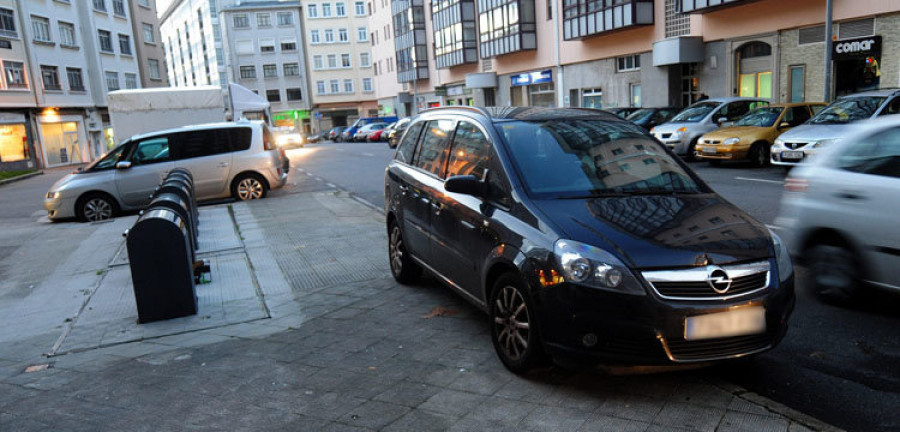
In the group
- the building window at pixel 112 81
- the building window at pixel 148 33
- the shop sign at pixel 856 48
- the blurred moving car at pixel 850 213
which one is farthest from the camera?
the building window at pixel 148 33

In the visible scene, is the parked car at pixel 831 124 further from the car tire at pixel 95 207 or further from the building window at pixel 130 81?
the building window at pixel 130 81

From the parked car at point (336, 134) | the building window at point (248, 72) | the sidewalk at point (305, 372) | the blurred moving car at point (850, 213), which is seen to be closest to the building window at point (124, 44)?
the parked car at point (336, 134)

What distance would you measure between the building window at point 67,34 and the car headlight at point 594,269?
48.3m

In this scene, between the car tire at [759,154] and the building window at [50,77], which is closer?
the car tire at [759,154]

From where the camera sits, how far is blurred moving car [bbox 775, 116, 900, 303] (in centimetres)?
473

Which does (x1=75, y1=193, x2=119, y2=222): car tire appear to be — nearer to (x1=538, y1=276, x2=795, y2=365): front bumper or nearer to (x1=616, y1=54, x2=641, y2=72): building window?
(x1=538, y1=276, x2=795, y2=365): front bumper

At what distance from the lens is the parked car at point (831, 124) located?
12961 mm

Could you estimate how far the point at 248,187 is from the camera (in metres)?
14.5

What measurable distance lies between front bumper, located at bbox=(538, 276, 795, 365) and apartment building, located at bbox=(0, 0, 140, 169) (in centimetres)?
3861

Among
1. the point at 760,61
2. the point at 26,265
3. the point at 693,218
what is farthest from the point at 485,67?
the point at 693,218

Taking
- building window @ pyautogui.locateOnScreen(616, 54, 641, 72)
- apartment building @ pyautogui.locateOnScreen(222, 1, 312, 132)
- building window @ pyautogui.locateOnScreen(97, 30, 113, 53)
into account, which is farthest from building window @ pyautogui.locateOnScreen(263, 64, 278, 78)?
building window @ pyautogui.locateOnScreen(616, 54, 641, 72)

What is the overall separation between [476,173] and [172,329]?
294cm

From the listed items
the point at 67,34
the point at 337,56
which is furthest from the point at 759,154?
the point at 337,56

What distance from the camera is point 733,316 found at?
11.7 feet
